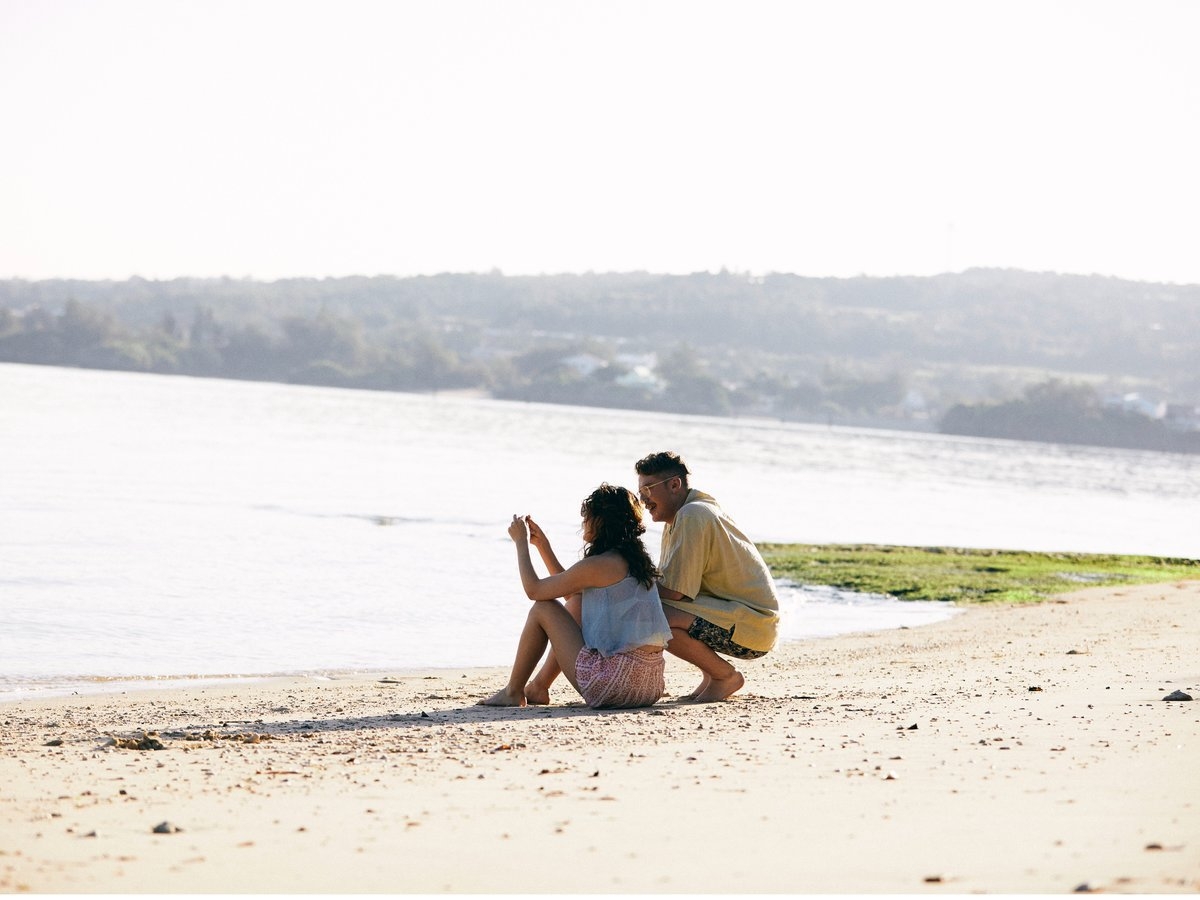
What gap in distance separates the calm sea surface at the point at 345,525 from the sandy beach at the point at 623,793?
3.30 meters

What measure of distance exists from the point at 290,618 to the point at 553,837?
922 centimetres

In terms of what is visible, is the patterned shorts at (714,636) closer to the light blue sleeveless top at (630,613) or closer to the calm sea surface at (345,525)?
the light blue sleeveless top at (630,613)

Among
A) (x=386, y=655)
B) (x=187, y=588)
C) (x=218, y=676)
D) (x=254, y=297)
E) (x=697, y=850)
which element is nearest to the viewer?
(x=697, y=850)

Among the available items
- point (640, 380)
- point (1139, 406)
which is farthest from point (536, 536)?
point (640, 380)

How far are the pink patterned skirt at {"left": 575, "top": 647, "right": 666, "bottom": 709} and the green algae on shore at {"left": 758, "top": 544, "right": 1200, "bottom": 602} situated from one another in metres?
9.81

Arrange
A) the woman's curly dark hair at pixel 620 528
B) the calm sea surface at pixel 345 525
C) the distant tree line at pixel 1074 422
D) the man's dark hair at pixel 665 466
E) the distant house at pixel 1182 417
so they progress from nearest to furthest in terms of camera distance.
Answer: the woman's curly dark hair at pixel 620 528 → the man's dark hair at pixel 665 466 → the calm sea surface at pixel 345 525 → the distant house at pixel 1182 417 → the distant tree line at pixel 1074 422

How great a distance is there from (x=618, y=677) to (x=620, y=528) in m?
0.76

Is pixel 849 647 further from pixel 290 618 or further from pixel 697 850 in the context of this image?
pixel 697 850

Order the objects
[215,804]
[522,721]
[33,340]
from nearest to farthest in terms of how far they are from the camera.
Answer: [215,804]
[522,721]
[33,340]

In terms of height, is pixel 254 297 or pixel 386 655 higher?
pixel 254 297

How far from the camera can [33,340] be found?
154m

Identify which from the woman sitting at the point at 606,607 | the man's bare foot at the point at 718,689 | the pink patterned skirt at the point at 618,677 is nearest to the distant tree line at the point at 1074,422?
the man's bare foot at the point at 718,689

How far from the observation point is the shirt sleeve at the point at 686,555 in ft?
23.5

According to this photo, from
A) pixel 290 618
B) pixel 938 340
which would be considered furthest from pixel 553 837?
pixel 938 340
